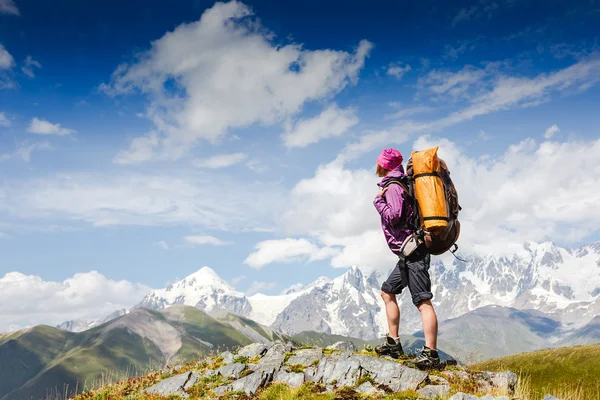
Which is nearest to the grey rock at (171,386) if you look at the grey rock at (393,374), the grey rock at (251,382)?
the grey rock at (251,382)

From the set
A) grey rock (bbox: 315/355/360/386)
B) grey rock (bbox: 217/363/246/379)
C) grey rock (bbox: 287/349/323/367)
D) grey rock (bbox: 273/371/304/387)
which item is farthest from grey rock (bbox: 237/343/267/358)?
grey rock (bbox: 315/355/360/386)

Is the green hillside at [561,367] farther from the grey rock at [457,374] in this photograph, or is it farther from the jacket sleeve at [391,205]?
the jacket sleeve at [391,205]

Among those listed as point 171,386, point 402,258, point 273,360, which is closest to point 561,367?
point 273,360

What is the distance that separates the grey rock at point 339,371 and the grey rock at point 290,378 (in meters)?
0.43

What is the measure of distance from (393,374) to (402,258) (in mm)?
2666

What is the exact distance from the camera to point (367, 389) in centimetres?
1061

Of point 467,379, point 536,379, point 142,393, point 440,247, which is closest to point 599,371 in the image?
point 536,379

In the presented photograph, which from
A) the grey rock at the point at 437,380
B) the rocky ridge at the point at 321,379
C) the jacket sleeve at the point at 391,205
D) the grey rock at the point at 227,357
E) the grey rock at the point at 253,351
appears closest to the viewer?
the rocky ridge at the point at 321,379

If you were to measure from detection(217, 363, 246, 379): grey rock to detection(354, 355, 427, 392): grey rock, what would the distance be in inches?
155

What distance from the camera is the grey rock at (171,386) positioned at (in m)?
13.3

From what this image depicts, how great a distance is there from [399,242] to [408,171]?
5.64ft

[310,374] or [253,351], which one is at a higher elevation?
[253,351]

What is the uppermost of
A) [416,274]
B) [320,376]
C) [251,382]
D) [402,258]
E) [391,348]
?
[402,258]

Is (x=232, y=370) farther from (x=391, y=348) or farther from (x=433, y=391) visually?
(x=433, y=391)
